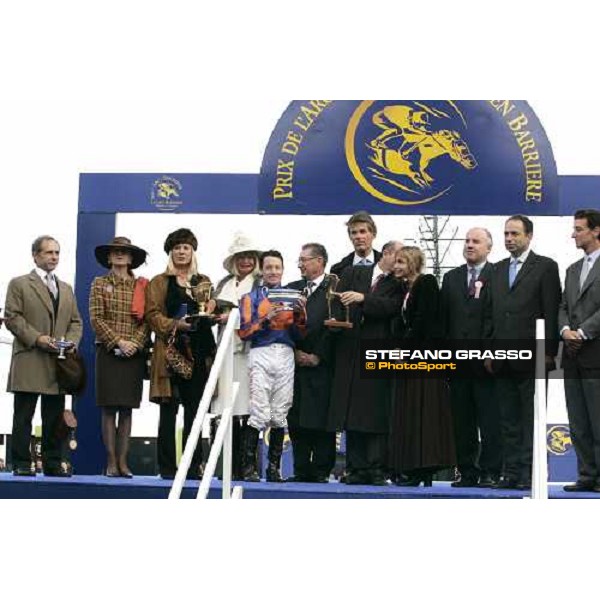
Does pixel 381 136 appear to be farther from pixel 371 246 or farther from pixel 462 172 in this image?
pixel 371 246

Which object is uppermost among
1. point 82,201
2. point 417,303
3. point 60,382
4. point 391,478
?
point 82,201

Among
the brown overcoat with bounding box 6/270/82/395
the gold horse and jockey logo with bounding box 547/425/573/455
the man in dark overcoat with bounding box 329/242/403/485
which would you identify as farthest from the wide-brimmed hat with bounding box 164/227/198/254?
Answer: the gold horse and jockey logo with bounding box 547/425/573/455

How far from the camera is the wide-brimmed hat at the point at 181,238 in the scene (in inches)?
361

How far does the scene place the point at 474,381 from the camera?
862 cm

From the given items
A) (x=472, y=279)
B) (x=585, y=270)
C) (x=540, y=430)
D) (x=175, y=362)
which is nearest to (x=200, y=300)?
(x=175, y=362)

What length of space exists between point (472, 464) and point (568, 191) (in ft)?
9.24

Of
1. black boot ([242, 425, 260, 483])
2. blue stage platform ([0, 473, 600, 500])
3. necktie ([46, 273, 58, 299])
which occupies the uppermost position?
necktie ([46, 273, 58, 299])

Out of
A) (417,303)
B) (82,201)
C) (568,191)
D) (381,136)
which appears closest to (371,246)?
(417,303)

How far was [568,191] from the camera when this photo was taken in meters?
10.4

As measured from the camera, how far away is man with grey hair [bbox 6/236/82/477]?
30.0 ft

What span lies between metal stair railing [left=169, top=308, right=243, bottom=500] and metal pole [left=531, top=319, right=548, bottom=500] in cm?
178

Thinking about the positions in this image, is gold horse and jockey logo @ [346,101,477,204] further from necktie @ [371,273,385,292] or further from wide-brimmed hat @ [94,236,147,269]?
wide-brimmed hat @ [94,236,147,269]

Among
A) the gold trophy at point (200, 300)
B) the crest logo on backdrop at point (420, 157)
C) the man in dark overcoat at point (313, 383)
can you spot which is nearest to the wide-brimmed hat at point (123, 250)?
the gold trophy at point (200, 300)

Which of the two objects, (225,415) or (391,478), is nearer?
(225,415)
